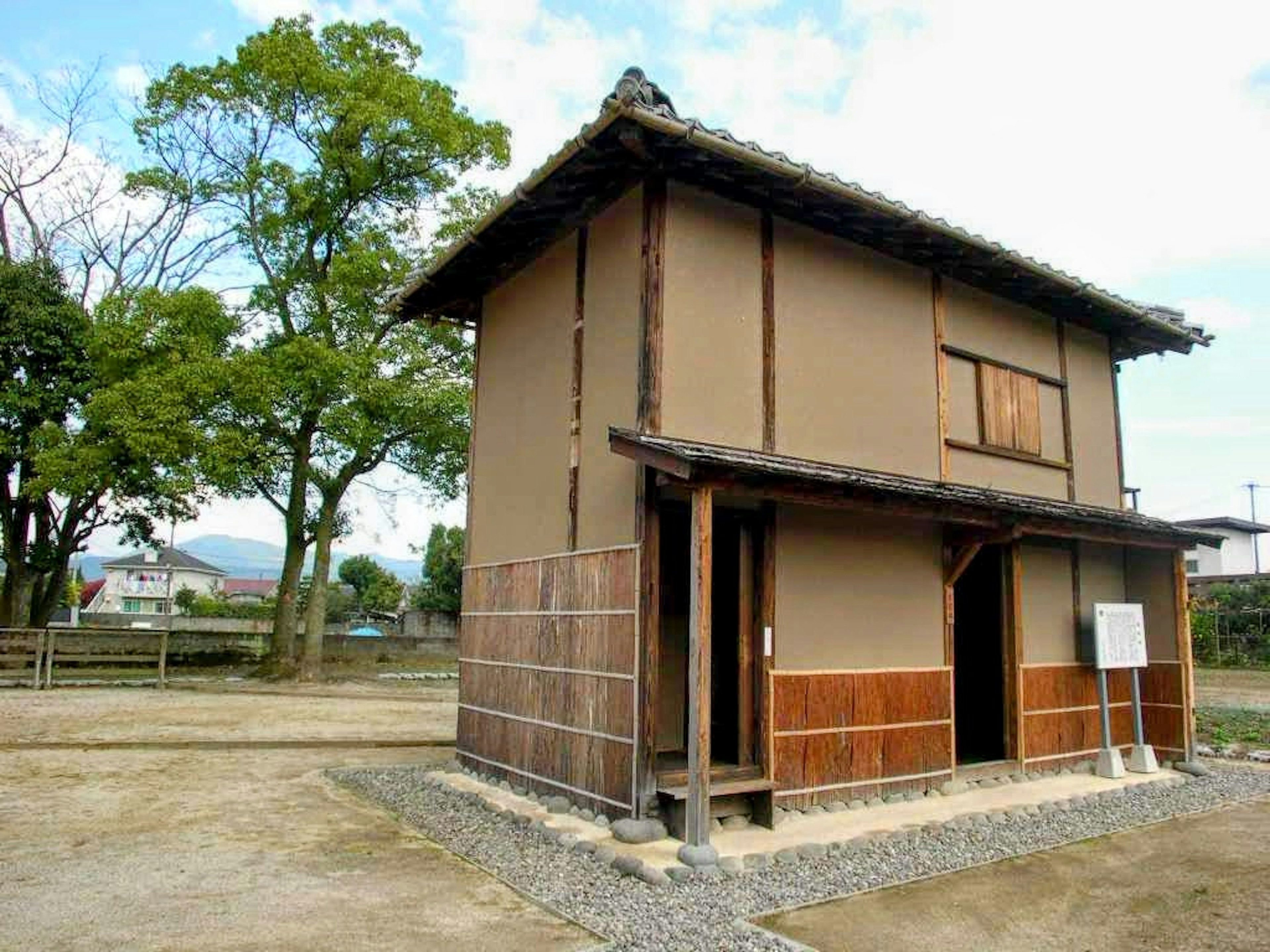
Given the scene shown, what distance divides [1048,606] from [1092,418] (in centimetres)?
240

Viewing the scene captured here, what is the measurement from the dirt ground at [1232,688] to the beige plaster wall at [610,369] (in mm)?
11462

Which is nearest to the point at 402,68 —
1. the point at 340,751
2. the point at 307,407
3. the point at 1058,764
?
the point at 307,407

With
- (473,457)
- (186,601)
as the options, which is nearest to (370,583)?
(186,601)

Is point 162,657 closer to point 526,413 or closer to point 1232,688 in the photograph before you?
point 526,413

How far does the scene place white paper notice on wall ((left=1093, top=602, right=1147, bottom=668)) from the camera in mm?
8328

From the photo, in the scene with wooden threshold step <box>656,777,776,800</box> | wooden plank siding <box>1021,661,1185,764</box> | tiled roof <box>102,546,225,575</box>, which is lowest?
wooden threshold step <box>656,777,776,800</box>

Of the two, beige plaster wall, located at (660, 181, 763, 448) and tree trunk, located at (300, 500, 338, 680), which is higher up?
beige plaster wall, located at (660, 181, 763, 448)

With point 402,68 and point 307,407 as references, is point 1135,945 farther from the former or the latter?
point 402,68

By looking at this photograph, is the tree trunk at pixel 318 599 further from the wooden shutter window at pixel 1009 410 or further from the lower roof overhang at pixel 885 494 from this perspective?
the lower roof overhang at pixel 885 494

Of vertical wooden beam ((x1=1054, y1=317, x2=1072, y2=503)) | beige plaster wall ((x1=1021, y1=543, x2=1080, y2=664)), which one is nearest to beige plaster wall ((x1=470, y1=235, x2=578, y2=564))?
beige plaster wall ((x1=1021, y1=543, x2=1080, y2=664))

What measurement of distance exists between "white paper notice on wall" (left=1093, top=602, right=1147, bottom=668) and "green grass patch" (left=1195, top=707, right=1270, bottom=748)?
247 cm

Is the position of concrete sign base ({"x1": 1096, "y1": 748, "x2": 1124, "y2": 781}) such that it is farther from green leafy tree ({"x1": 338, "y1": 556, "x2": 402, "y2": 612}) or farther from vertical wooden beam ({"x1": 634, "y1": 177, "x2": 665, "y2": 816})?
green leafy tree ({"x1": 338, "y1": 556, "x2": 402, "y2": 612})

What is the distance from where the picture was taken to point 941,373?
318 inches

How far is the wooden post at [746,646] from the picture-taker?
6.40m
